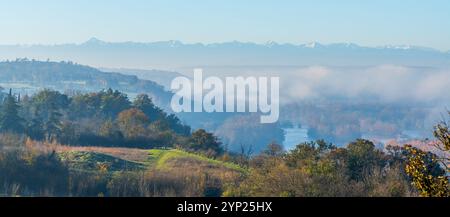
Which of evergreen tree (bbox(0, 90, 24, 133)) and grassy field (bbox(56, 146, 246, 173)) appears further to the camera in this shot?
evergreen tree (bbox(0, 90, 24, 133))

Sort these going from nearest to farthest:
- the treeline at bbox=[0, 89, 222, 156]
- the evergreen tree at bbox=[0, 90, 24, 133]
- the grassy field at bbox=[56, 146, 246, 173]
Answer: the grassy field at bbox=[56, 146, 246, 173], the evergreen tree at bbox=[0, 90, 24, 133], the treeline at bbox=[0, 89, 222, 156]

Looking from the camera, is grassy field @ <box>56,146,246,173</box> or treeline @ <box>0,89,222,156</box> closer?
grassy field @ <box>56,146,246,173</box>

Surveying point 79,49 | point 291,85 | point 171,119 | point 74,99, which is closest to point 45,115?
point 74,99

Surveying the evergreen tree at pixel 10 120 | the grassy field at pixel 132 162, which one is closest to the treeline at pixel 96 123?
the evergreen tree at pixel 10 120

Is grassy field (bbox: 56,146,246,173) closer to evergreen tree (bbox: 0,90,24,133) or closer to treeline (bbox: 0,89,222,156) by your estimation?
treeline (bbox: 0,89,222,156)

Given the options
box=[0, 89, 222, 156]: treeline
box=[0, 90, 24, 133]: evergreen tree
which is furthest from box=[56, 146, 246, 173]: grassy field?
box=[0, 90, 24, 133]: evergreen tree

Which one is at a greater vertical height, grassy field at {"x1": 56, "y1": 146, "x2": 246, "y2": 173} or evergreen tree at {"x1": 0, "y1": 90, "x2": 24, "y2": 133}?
evergreen tree at {"x1": 0, "y1": 90, "x2": 24, "y2": 133}

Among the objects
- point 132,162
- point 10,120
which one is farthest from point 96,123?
point 132,162

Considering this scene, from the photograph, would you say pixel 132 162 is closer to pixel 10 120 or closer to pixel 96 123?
pixel 10 120

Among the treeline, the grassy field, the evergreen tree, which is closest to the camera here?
the grassy field

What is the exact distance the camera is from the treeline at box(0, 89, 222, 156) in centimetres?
4934

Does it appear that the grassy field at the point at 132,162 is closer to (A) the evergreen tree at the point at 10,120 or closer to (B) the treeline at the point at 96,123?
(B) the treeline at the point at 96,123

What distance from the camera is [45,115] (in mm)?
58312

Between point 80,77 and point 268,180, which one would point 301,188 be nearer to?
point 268,180
